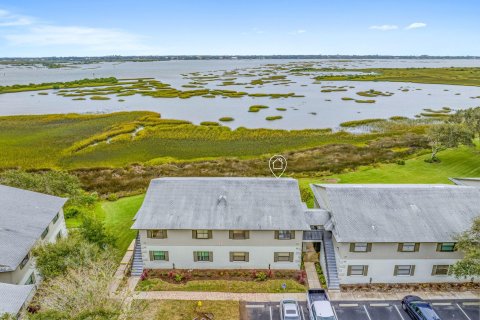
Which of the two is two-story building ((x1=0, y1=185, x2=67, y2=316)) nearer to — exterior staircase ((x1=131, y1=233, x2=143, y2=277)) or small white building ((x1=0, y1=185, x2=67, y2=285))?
small white building ((x1=0, y1=185, x2=67, y2=285))

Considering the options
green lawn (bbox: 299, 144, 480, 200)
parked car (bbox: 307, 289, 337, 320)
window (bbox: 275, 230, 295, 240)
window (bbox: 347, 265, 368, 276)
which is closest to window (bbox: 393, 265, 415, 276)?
window (bbox: 347, 265, 368, 276)

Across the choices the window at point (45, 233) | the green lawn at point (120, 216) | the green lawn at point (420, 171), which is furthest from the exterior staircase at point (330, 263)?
the window at point (45, 233)

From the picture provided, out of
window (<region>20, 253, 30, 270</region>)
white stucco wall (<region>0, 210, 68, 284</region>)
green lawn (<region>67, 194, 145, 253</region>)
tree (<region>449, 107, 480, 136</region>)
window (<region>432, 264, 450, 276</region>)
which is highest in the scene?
tree (<region>449, 107, 480, 136</region>)

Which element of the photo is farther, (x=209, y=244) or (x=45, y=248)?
(x=209, y=244)

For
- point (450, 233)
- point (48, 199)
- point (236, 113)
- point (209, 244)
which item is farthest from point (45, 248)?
point (236, 113)

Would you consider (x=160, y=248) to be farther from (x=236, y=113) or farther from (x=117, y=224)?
(x=236, y=113)

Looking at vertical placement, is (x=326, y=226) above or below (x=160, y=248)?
above
